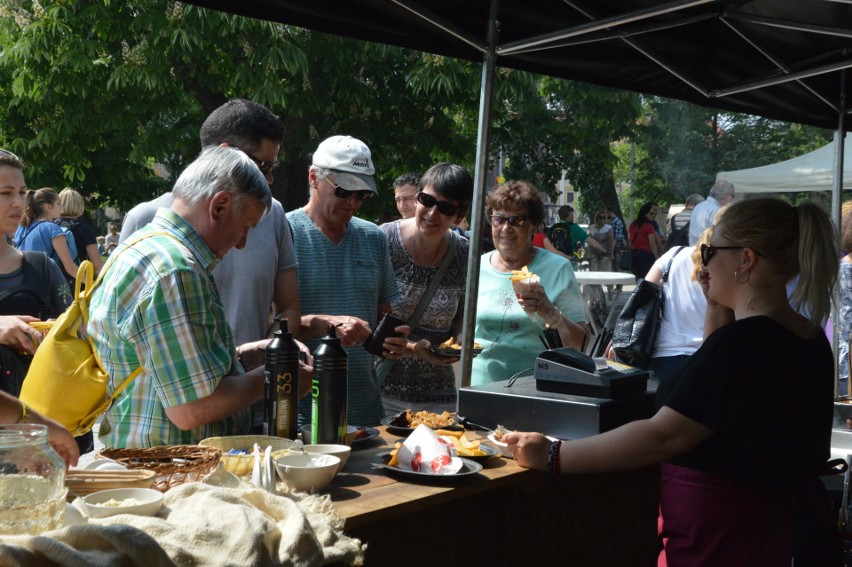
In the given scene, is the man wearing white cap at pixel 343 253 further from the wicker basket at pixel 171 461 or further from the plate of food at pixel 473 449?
the wicker basket at pixel 171 461

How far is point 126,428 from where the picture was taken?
235 centimetres

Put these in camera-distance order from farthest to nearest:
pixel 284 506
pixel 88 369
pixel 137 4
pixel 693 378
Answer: pixel 137 4
pixel 693 378
pixel 88 369
pixel 284 506

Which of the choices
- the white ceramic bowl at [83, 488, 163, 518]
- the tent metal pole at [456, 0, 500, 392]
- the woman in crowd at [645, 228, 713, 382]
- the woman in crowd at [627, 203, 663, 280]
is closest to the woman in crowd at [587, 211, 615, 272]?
the woman in crowd at [627, 203, 663, 280]

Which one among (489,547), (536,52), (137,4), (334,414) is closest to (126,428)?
(334,414)

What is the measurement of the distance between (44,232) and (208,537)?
6.58 metres

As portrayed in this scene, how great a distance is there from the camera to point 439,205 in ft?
12.6

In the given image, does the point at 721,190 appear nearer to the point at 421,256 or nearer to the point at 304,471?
the point at 421,256

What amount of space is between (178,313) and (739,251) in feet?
4.80

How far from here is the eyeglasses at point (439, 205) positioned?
3857 mm

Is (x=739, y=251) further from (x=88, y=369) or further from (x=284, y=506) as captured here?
(x=88, y=369)

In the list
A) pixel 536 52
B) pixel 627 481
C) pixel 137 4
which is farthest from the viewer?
pixel 137 4

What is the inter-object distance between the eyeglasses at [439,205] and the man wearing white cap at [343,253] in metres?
0.36

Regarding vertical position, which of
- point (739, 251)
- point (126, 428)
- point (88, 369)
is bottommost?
point (126, 428)

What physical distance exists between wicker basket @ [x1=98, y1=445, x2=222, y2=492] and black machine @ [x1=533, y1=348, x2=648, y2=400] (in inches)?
48.7
